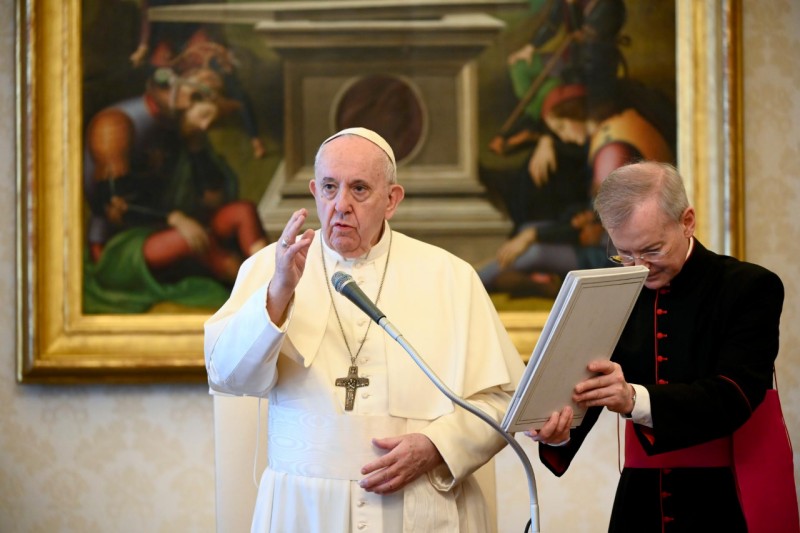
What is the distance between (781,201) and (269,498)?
9.07 feet

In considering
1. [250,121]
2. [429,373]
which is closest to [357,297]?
[429,373]

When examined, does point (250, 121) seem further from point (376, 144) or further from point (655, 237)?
point (655, 237)

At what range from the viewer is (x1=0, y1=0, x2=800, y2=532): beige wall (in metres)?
4.41

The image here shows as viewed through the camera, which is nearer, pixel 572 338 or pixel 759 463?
pixel 572 338

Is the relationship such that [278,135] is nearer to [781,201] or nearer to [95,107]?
[95,107]

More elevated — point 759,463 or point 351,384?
point 351,384

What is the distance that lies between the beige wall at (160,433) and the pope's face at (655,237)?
83.7 inches

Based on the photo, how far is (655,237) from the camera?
93.4 inches

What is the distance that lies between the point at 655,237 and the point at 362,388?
2.94ft

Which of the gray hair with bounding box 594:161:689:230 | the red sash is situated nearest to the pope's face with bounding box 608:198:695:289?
the gray hair with bounding box 594:161:689:230

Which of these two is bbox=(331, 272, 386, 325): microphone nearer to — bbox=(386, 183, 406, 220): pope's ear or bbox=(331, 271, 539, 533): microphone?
bbox=(331, 271, 539, 533): microphone

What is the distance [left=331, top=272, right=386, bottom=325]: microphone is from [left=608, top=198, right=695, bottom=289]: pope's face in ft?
2.17

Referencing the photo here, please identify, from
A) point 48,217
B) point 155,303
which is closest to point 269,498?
point 155,303

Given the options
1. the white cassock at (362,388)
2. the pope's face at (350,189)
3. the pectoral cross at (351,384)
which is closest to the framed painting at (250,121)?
the white cassock at (362,388)
